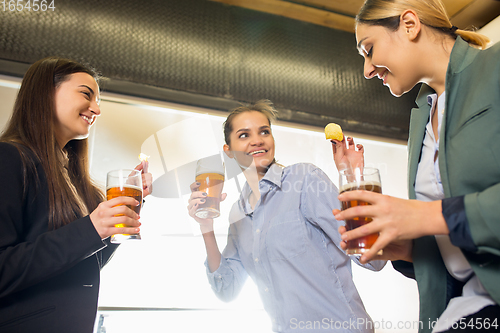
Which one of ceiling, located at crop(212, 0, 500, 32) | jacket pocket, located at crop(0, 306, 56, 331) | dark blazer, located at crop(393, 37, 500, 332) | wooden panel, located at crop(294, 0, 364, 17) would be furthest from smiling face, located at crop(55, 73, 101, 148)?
wooden panel, located at crop(294, 0, 364, 17)

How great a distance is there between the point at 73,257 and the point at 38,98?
27.7 inches

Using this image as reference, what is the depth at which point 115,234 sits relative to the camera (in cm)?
114

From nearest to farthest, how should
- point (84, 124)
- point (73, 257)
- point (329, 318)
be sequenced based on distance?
point (73, 257)
point (329, 318)
point (84, 124)

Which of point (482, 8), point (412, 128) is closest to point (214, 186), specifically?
point (412, 128)

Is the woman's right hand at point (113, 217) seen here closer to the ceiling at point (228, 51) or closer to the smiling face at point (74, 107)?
the smiling face at point (74, 107)

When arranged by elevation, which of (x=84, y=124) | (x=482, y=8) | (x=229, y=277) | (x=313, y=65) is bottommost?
(x=229, y=277)

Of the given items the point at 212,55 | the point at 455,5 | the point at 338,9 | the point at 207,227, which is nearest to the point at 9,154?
the point at 207,227

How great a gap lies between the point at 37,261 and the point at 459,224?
1105 millimetres

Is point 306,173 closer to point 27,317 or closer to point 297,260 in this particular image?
point 297,260

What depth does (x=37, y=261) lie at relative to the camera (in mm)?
1062

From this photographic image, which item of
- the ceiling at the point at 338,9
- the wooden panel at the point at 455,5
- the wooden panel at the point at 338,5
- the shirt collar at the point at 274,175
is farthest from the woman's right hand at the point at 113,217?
the wooden panel at the point at 455,5

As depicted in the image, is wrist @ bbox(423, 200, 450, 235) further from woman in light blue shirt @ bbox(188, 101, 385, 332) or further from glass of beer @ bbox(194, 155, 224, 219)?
glass of beer @ bbox(194, 155, 224, 219)

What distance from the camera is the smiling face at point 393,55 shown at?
1217 millimetres

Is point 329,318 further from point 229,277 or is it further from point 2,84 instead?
point 2,84
